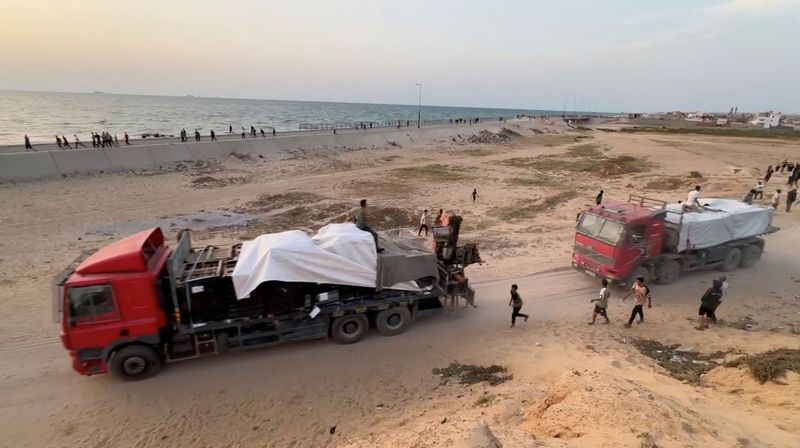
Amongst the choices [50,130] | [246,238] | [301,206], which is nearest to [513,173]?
[301,206]

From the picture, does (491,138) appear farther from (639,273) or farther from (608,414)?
(608,414)

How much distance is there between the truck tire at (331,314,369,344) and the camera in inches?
396

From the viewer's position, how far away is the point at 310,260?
9234 millimetres

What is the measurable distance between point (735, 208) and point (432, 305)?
Result: 12.3m

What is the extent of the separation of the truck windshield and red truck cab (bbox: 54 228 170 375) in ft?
39.9

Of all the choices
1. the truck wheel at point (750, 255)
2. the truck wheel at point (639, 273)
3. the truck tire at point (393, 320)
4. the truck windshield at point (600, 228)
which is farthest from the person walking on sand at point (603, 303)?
the truck wheel at point (750, 255)

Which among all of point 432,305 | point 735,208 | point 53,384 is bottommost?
point 53,384

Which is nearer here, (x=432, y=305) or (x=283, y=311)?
(x=283, y=311)

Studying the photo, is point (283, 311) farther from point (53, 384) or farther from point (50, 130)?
point (50, 130)

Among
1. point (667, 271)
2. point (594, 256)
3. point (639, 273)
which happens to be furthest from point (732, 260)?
point (594, 256)

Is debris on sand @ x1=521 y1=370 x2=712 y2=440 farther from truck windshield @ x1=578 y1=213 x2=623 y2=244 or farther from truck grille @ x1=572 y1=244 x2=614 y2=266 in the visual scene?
truck windshield @ x1=578 y1=213 x2=623 y2=244

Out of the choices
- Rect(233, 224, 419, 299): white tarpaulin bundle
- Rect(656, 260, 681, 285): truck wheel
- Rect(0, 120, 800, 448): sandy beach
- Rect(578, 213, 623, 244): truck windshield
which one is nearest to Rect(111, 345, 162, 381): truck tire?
Rect(0, 120, 800, 448): sandy beach

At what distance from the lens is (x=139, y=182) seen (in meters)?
29.2

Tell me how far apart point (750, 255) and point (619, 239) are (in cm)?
702
